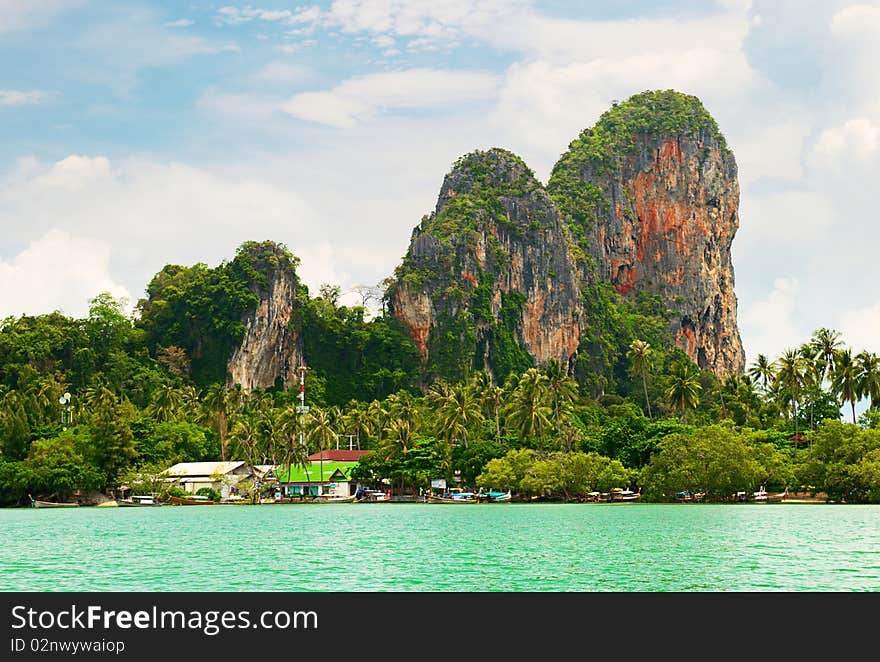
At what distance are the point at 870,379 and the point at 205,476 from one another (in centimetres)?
5428

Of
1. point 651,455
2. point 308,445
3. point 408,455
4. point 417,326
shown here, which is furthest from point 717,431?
point 417,326

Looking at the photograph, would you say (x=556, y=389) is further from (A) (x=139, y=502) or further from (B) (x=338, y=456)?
(A) (x=139, y=502)

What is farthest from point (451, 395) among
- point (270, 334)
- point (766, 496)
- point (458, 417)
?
point (270, 334)

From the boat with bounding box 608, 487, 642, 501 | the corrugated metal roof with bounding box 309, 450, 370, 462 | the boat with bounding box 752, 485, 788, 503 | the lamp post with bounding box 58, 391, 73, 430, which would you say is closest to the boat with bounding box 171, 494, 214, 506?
the lamp post with bounding box 58, 391, 73, 430

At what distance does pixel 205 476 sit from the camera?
90625mm

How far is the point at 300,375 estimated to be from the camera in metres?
138

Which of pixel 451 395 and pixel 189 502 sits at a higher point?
pixel 451 395

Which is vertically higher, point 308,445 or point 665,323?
point 665,323

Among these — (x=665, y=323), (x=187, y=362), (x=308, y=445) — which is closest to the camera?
(x=308, y=445)

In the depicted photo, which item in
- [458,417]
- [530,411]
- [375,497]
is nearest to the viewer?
[530,411]

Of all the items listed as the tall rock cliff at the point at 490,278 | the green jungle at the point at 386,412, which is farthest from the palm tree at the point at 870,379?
the tall rock cliff at the point at 490,278
